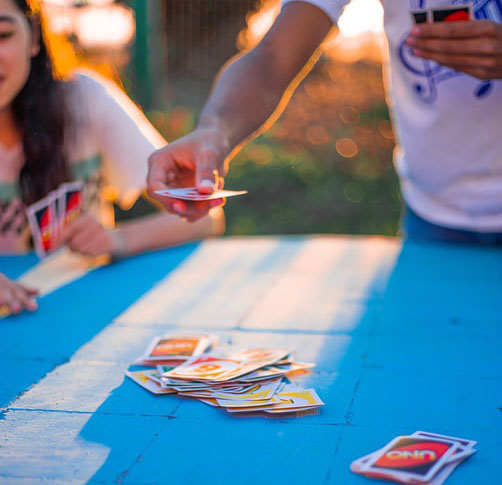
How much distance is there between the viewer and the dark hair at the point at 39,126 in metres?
2.20

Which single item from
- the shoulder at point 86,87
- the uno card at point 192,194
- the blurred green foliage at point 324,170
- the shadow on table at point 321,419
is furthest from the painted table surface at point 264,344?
the blurred green foliage at point 324,170

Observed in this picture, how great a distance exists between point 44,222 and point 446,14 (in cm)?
123

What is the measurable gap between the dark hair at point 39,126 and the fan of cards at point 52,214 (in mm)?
87

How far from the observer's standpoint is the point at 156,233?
2393 mm

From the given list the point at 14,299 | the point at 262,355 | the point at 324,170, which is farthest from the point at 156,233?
the point at 324,170

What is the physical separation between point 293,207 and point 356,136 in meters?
0.92

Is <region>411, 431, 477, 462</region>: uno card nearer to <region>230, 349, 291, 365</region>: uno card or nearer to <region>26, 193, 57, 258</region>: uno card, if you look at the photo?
<region>230, 349, 291, 365</region>: uno card

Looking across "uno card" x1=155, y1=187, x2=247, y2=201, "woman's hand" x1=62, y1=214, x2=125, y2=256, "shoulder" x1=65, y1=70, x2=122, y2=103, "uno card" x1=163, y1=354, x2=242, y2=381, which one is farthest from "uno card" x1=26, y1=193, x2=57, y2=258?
"uno card" x1=163, y1=354, x2=242, y2=381

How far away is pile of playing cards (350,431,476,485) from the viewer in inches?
36.5

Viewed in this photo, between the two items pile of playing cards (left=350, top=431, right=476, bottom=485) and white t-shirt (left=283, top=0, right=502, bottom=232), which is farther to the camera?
white t-shirt (left=283, top=0, right=502, bottom=232)

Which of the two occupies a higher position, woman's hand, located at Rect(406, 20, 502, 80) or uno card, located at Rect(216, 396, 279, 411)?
woman's hand, located at Rect(406, 20, 502, 80)

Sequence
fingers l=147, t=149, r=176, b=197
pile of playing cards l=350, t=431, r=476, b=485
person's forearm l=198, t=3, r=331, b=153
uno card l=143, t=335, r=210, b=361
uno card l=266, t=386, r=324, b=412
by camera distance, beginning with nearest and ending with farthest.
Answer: pile of playing cards l=350, t=431, r=476, b=485 < uno card l=266, t=386, r=324, b=412 < uno card l=143, t=335, r=210, b=361 < fingers l=147, t=149, r=176, b=197 < person's forearm l=198, t=3, r=331, b=153

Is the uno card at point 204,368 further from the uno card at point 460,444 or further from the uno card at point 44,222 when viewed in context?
the uno card at point 44,222

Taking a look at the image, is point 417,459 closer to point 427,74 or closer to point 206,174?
point 206,174
